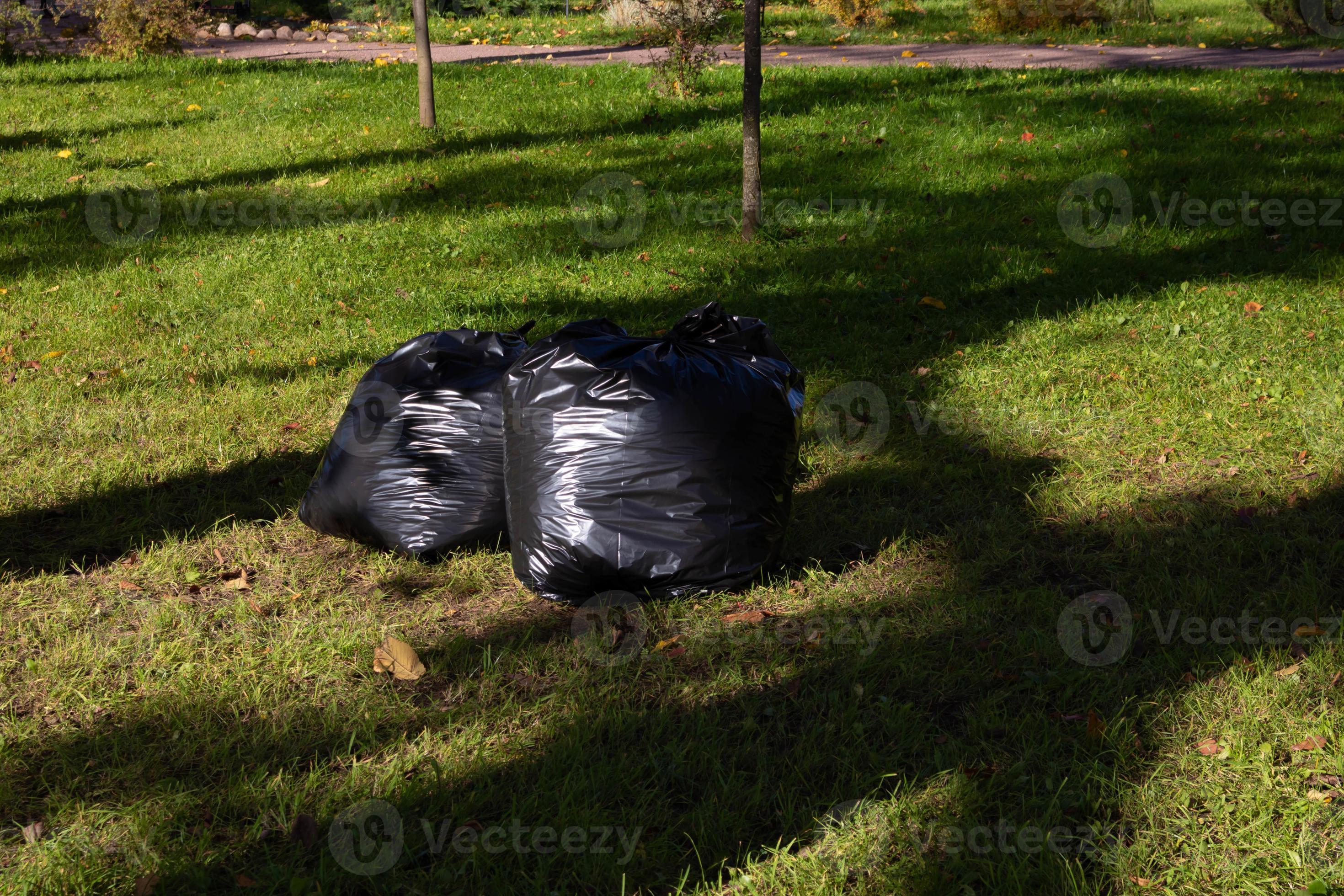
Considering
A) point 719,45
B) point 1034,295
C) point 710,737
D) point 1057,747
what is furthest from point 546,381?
point 719,45

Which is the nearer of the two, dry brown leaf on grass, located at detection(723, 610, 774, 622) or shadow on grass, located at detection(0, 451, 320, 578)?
dry brown leaf on grass, located at detection(723, 610, 774, 622)

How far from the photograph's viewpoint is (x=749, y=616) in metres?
3.19

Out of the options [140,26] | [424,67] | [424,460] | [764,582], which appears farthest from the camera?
[140,26]

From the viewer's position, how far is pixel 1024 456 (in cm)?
418

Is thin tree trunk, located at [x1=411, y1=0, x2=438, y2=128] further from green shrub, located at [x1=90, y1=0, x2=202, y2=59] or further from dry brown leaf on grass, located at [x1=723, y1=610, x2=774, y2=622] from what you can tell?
dry brown leaf on grass, located at [x1=723, y1=610, x2=774, y2=622]

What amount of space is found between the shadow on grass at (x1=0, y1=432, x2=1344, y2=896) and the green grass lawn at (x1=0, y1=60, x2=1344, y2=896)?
1cm

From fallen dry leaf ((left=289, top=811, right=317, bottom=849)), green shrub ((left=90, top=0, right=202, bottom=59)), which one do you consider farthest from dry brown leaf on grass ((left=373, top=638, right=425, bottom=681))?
green shrub ((left=90, top=0, right=202, bottom=59))

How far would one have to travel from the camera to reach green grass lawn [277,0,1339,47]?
13109mm

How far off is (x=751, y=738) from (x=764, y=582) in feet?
2.46

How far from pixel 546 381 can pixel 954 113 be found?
6647 millimetres

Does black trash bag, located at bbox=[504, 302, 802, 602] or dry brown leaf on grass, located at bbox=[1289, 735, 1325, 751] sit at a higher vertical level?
black trash bag, located at bbox=[504, 302, 802, 602]

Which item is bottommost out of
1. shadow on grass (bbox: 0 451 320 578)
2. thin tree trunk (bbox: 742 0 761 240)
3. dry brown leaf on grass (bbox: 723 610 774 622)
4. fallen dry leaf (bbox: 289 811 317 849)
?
fallen dry leaf (bbox: 289 811 317 849)

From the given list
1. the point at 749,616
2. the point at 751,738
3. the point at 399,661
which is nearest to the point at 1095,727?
the point at 751,738

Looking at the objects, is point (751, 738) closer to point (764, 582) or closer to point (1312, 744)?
point (764, 582)
